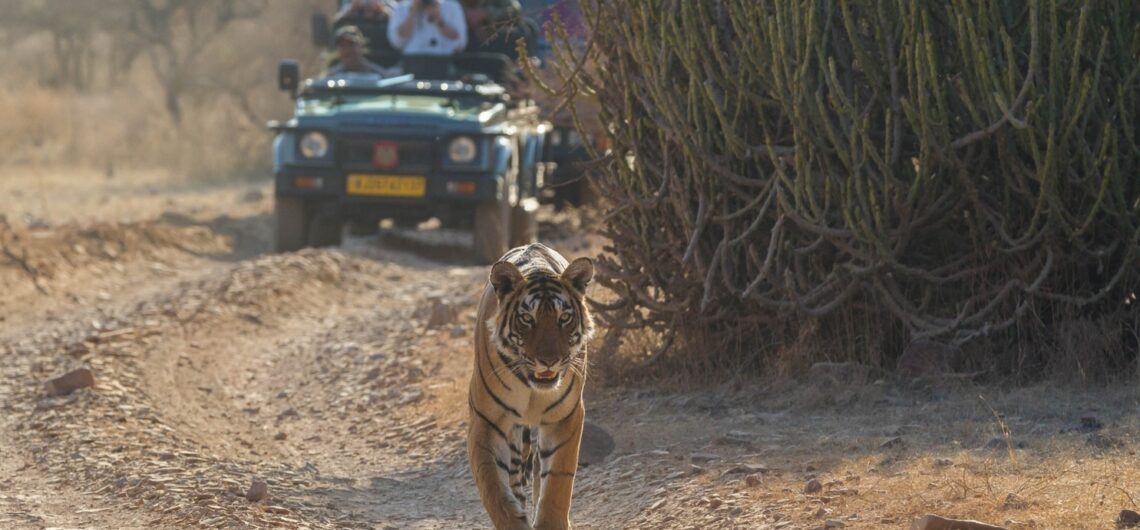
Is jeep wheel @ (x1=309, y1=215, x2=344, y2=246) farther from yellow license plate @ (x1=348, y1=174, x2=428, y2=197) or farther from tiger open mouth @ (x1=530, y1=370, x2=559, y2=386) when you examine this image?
tiger open mouth @ (x1=530, y1=370, x2=559, y2=386)

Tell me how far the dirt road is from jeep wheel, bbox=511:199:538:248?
304cm

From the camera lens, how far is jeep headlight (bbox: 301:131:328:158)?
13.7 m

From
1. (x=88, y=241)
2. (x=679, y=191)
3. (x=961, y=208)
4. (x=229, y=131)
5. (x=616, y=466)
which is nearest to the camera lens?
(x=616, y=466)

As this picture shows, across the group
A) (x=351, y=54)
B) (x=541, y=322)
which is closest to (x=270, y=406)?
(x=541, y=322)

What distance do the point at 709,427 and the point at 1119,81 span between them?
7.72 ft

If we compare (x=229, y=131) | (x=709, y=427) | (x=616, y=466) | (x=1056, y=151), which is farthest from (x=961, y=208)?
(x=229, y=131)

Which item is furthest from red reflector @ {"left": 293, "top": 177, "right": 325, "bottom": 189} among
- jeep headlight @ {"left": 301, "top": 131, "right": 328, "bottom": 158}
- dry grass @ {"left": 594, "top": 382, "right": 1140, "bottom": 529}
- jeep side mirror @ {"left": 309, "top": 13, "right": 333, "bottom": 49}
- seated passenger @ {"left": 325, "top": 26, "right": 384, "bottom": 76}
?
dry grass @ {"left": 594, "top": 382, "right": 1140, "bottom": 529}

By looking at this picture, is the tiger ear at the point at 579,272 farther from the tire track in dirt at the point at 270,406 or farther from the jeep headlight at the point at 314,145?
the jeep headlight at the point at 314,145

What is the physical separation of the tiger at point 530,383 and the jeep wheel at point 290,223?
9005 millimetres

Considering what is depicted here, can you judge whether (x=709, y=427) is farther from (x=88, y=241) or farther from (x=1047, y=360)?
(x=88, y=241)

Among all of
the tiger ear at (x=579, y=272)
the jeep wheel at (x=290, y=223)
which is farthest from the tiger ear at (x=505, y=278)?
the jeep wheel at (x=290, y=223)

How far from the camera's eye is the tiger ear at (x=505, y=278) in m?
5.36

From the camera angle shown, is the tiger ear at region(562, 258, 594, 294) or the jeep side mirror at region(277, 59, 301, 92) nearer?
the tiger ear at region(562, 258, 594, 294)

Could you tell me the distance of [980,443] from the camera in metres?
6.41
